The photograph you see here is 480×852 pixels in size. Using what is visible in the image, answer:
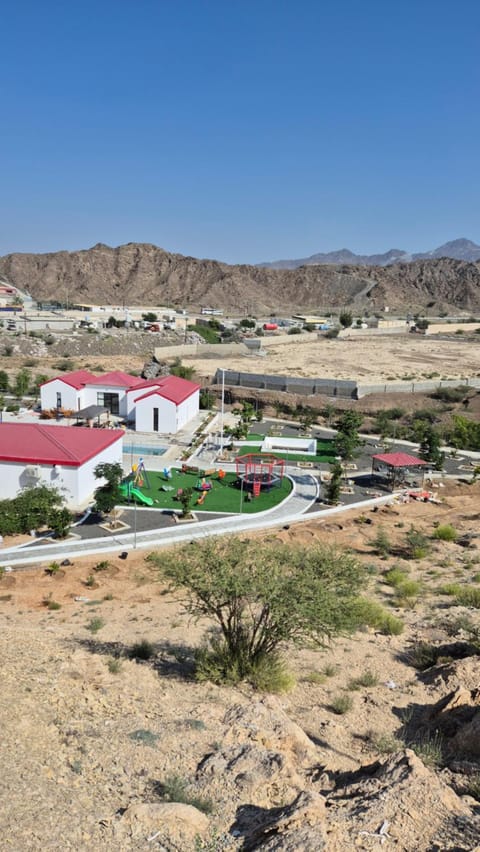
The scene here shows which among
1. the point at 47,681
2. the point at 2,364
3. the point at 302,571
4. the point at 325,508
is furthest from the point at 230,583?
the point at 2,364

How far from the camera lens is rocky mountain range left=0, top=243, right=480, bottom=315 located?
149250mm

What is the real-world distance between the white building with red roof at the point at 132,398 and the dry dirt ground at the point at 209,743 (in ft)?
64.1

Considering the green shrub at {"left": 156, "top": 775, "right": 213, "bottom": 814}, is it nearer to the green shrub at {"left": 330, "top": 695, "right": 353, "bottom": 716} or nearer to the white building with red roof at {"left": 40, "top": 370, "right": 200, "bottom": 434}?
the green shrub at {"left": 330, "top": 695, "right": 353, "bottom": 716}

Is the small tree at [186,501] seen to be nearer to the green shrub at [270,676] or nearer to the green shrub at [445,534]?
the green shrub at [445,534]

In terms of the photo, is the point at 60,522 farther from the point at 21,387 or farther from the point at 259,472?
the point at 21,387

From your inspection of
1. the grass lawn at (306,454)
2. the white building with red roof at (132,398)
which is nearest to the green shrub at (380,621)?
the grass lawn at (306,454)

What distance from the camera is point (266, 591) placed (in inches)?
443

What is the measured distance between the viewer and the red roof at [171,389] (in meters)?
36.1

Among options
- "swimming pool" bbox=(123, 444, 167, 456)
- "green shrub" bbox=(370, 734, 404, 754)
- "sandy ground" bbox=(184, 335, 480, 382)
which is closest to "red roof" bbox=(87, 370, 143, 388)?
"swimming pool" bbox=(123, 444, 167, 456)

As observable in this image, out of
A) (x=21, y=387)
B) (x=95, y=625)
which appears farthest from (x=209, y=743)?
(x=21, y=387)

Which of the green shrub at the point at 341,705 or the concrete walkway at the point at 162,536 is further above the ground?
the green shrub at the point at 341,705

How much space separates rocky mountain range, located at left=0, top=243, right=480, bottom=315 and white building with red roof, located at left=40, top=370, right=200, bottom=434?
103 metres

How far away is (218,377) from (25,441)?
28617 millimetres

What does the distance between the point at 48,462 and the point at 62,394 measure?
49.7 ft
